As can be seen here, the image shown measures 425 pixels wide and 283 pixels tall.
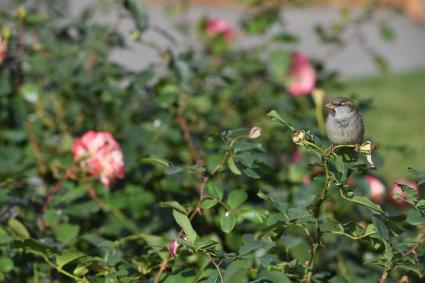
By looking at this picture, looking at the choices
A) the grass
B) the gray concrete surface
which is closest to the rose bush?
the grass

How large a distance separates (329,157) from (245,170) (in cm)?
27

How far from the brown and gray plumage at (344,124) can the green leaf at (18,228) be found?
2.21 ft

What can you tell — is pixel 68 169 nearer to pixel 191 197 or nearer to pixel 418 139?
pixel 191 197

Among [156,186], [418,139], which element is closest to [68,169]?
[156,186]

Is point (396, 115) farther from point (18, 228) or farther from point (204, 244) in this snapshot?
point (204, 244)

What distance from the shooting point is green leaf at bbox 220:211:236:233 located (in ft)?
4.53

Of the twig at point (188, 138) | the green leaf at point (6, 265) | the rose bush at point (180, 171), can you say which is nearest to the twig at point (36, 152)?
the rose bush at point (180, 171)

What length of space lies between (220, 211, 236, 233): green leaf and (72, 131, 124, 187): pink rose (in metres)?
0.44

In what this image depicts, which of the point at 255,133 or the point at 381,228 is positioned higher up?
the point at 255,133

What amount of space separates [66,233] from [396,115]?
420 centimetres

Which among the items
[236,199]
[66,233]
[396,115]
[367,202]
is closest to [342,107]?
[367,202]

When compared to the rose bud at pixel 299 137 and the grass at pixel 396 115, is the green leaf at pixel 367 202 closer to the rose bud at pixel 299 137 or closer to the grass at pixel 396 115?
the rose bud at pixel 299 137

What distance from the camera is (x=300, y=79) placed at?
258cm

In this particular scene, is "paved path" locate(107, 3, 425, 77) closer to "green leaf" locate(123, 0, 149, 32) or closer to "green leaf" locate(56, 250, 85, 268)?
"green leaf" locate(123, 0, 149, 32)
